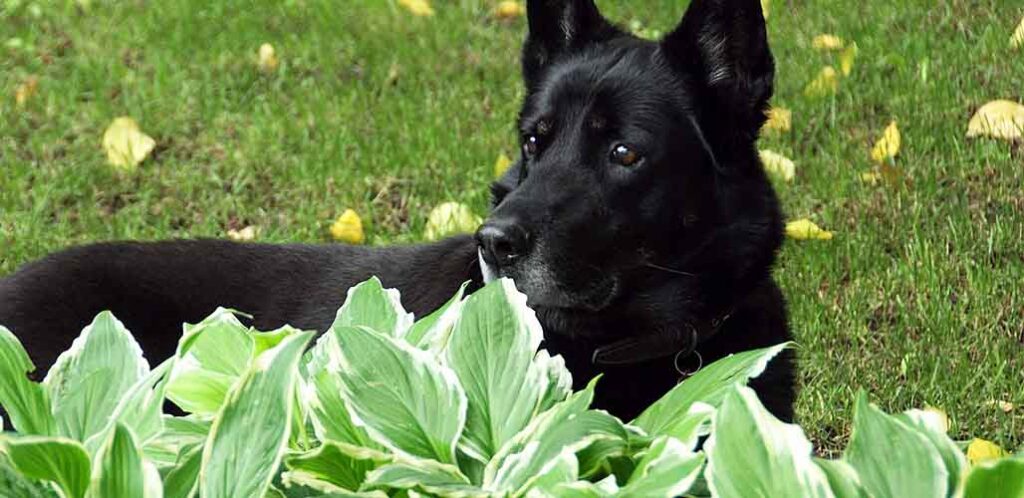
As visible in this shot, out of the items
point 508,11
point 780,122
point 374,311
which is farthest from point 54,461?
point 508,11

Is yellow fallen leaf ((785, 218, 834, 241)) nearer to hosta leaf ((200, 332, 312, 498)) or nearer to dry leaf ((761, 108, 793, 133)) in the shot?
dry leaf ((761, 108, 793, 133))

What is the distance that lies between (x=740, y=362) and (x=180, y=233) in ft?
12.7

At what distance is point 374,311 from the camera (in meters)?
1.78

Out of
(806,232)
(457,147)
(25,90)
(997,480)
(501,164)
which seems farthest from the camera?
(25,90)

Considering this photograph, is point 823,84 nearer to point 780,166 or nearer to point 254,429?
point 780,166

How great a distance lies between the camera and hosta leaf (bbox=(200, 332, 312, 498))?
1.39 metres

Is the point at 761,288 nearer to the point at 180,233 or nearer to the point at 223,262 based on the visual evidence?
the point at 223,262

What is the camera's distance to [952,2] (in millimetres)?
6125

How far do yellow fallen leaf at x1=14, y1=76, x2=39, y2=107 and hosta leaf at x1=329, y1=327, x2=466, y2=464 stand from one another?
510 centimetres

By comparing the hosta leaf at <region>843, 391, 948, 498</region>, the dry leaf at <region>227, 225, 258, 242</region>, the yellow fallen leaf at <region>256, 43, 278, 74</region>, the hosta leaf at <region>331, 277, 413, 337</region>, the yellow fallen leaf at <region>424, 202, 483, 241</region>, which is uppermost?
the hosta leaf at <region>843, 391, 948, 498</region>

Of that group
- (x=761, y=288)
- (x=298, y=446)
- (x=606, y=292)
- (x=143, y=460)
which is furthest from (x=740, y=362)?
(x=761, y=288)

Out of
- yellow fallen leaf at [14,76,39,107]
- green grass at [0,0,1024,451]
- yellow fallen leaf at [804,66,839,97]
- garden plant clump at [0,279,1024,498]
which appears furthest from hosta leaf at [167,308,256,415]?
yellow fallen leaf at [14,76,39,107]

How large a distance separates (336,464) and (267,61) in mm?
5055

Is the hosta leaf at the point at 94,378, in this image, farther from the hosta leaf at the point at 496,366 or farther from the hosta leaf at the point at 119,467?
the hosta leaf at the point at 496,366
